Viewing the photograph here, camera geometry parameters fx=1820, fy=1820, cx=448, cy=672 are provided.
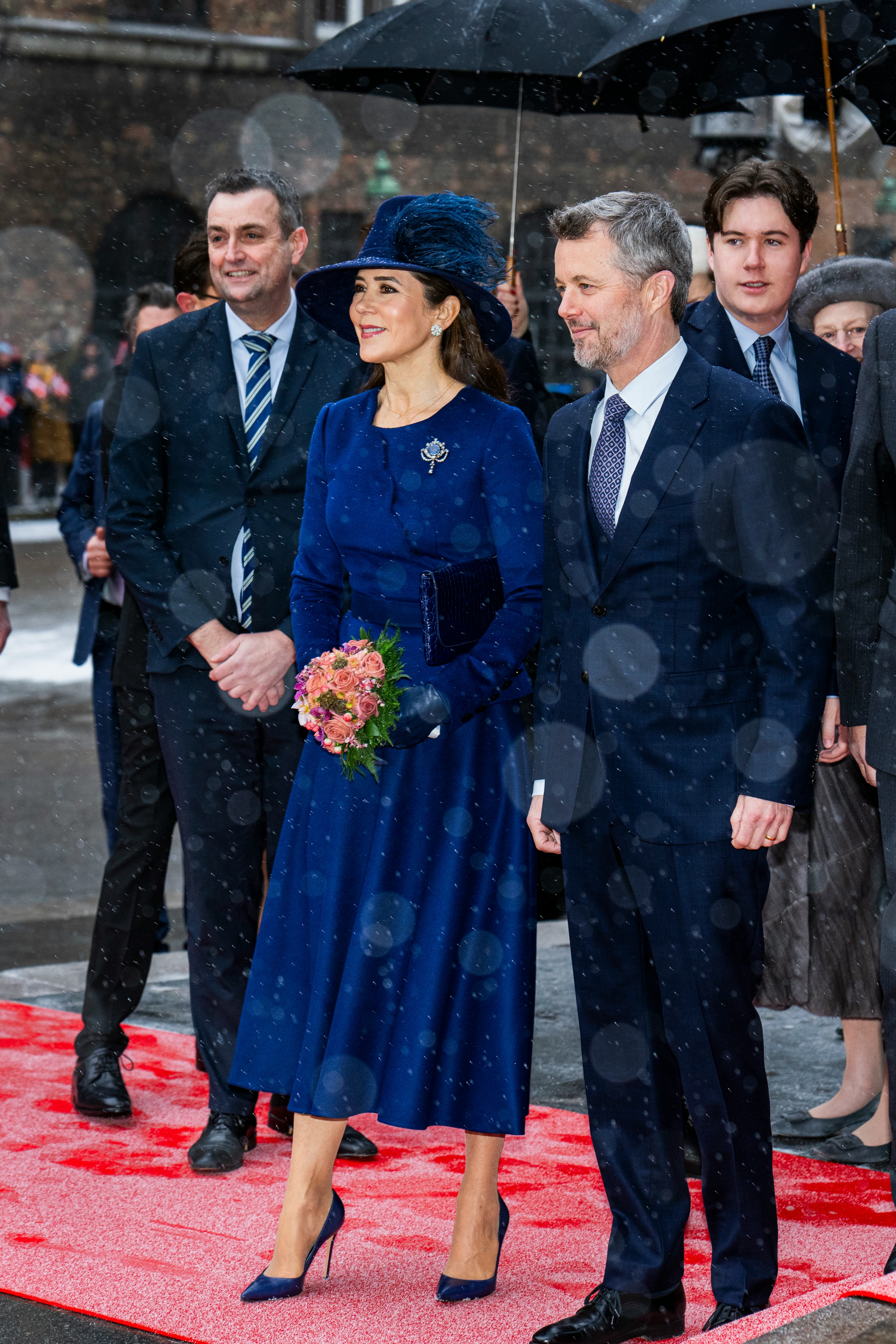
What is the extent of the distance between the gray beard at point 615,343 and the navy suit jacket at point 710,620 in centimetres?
11

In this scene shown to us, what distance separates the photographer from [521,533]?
12.2ft

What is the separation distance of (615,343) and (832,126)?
2.36 meters

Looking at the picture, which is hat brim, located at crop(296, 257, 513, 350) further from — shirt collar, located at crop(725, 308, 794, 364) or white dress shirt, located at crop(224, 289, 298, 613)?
shirt collar, located at crop(725, 308, 794, 364)

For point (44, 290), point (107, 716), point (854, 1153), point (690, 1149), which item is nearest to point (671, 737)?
point (690, 1149)

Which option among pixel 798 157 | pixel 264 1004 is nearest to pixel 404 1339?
pixel 264 1004

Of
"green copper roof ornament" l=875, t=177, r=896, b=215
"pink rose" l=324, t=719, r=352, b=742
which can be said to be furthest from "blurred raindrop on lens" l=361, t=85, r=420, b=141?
A: "pink rose" l=324, t=719, r=352, b=742

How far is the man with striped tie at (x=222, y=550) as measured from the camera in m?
4.71

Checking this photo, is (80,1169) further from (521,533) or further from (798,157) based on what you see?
(798,157)

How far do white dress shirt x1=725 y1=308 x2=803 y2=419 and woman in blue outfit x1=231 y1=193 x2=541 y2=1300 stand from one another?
867 mm

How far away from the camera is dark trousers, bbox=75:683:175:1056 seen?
5082mm

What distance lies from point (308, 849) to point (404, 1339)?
3.20 ft

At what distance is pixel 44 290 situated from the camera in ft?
79.4

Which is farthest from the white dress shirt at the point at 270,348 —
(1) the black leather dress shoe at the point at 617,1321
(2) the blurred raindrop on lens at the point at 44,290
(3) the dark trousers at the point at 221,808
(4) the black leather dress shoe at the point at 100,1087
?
(2) the blurred raindrop on lens at the point at 44,290

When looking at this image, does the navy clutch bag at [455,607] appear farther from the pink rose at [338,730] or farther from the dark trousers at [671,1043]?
the dark trousers at [671,1043]
